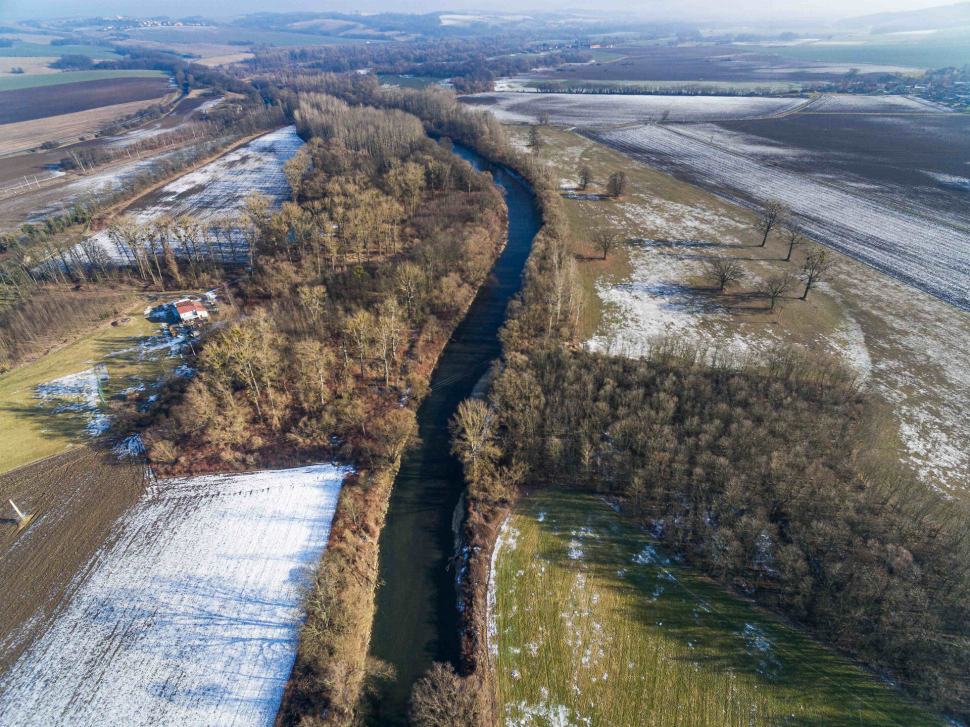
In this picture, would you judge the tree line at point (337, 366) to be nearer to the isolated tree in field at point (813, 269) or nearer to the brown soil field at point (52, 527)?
the brown soil field at point (52, 527)

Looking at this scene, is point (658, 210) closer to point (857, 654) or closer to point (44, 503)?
point (857, 654)

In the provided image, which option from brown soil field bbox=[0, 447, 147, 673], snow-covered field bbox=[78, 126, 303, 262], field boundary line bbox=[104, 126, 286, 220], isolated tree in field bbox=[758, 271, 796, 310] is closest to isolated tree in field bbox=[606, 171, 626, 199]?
isolated tree in field bbox=[758, 271, 796, 310]

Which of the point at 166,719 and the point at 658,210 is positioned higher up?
the point at 658,210

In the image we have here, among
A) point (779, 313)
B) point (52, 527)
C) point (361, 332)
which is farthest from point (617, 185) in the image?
point (52, 527)

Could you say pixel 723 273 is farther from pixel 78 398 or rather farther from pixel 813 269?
pixel 78 398

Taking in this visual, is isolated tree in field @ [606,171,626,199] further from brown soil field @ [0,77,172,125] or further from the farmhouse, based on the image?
brown soil field @ [0,77,172,125]

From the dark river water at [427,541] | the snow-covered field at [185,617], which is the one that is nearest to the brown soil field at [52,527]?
the snow-covered field at [185,617]

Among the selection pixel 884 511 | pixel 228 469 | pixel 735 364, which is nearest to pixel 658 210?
pixel 735 364
